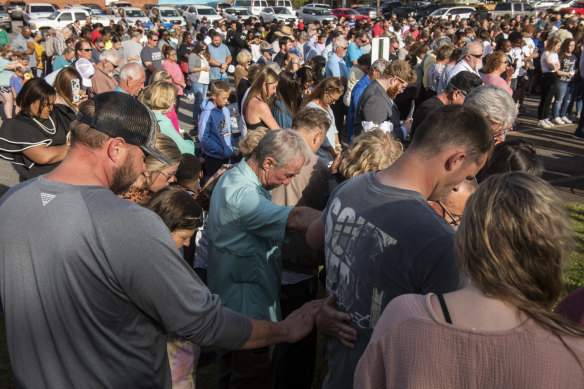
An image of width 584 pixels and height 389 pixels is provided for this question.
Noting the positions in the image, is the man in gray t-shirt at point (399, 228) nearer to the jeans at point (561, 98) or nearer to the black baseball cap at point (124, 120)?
the black baseball cap at point (124, 120)

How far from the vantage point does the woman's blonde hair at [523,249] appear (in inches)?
49.8

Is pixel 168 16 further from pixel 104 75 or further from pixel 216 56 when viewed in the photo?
pixel 104 75

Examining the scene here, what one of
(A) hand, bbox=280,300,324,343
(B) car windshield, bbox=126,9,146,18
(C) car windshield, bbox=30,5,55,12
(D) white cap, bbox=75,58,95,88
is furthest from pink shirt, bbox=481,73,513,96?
(C) car windshield, bbox=30,5,55,12

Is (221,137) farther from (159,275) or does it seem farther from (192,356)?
(159,275)

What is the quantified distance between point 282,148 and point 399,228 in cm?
117

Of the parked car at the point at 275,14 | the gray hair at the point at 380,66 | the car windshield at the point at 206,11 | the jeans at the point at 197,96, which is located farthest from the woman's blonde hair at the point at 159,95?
the car windshield at the point at 206,11

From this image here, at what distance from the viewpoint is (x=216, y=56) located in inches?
484

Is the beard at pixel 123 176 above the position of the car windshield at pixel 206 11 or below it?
above

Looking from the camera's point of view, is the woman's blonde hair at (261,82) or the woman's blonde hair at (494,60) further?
the woman's blonde hair at (494,60)

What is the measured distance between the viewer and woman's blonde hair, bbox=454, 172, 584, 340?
126 cm

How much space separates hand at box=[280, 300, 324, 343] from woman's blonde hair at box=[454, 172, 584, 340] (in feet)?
3.10

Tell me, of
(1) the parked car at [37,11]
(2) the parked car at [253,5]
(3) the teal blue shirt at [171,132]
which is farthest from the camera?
(2) the parked car at [253,5]

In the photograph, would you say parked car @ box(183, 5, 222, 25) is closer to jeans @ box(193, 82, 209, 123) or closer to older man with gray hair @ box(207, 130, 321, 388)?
jeans @ box(193, 82, 209, 123)

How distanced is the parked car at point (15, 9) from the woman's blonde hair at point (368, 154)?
40248mm
